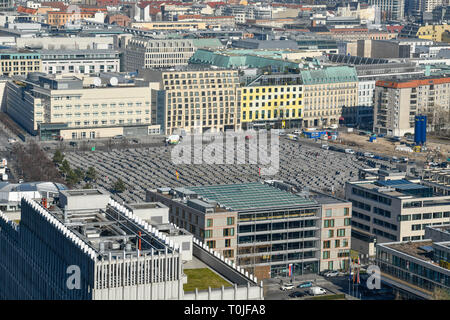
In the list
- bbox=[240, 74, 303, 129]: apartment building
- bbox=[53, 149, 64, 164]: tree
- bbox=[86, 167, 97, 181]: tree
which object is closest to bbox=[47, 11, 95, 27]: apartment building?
bbox=[240, 74, 303, 129]: apartment building

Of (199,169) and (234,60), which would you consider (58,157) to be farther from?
(234,60)

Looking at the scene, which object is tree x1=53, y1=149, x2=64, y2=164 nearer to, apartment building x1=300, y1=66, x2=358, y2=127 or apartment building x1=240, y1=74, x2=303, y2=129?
apartment building x1=240, y1=74, x2=303, y2=129

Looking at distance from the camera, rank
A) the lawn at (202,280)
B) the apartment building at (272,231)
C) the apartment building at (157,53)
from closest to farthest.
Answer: the lawn at (202,280) < the apartment building at (272,231) < the apartment building at (157,53)

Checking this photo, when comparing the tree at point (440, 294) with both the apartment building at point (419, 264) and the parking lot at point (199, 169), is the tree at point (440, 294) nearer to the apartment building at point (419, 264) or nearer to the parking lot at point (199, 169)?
the apartment building at point (419, 264)

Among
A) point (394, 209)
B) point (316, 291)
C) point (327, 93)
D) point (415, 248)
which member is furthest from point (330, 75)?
point (415, 248)

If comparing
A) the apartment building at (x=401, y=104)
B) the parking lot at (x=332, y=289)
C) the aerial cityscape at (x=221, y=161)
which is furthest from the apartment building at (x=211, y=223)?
the apartment building at (x=401, y=104)

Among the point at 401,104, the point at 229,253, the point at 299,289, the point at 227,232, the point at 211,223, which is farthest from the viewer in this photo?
the point at 401,104
